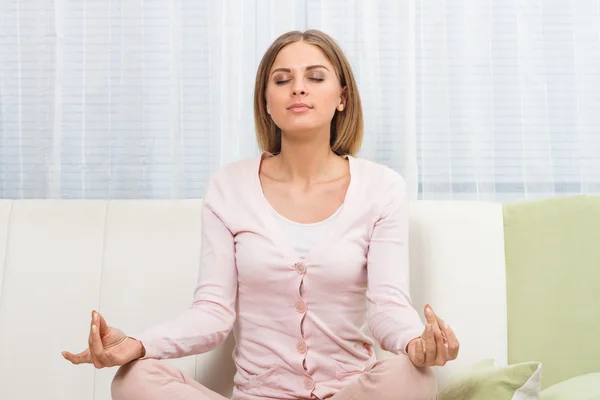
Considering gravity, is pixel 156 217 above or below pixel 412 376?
above

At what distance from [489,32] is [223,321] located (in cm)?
116

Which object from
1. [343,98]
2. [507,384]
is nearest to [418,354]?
[507,384]

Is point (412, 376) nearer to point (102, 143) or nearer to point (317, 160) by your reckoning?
point (317, 160)

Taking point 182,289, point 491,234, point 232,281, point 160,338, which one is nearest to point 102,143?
point 182,289

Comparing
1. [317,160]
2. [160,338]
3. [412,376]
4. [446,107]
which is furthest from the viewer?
[446,107]

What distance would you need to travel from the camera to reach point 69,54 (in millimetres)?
2328

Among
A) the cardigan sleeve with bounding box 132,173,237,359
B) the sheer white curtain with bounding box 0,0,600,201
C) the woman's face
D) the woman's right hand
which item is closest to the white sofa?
the cardigan sleeve with bounding box 132,173,237,359

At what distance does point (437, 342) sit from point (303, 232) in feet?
1.65

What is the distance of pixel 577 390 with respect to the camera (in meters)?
1.61

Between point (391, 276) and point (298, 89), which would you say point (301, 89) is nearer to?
point (298, 89)

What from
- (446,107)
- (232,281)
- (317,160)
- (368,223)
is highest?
(446,107)

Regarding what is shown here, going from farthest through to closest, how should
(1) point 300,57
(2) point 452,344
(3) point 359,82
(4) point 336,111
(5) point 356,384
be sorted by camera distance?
(3) point 359,82 → (4) point 336,111 → (1) point 300,57 → (5) point 356,384 → (2) point 452,344

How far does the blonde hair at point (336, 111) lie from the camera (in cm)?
189

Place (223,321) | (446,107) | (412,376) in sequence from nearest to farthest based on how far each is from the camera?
(412,376), (223,321), (446,107)
